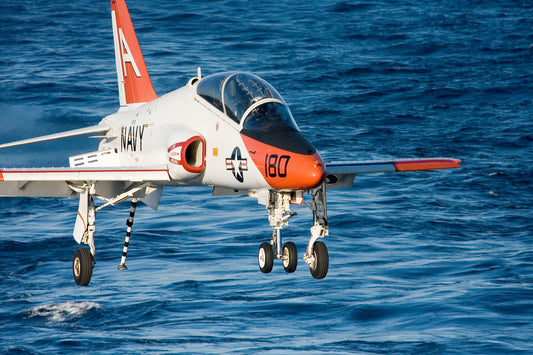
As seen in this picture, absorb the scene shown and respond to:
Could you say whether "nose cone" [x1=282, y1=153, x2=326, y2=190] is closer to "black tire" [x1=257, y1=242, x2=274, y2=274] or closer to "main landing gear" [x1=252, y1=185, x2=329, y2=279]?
"main landing gear" [x1=252, y1=185, x2=329, y2=279]

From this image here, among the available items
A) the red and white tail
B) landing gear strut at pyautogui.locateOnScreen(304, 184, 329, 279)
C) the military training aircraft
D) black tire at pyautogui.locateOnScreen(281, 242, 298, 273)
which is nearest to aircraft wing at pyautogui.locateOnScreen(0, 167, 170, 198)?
the military training aircraft

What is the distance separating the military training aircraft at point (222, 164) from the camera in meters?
21.3

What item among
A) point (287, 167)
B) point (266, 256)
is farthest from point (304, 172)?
point (266, 256)

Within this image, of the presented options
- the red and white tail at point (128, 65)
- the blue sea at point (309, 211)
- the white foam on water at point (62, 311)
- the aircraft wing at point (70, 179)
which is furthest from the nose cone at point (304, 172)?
the white foam on water at point (62, 311)

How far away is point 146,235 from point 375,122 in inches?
1226

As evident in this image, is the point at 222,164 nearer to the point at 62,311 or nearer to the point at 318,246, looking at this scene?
the point at 318,246

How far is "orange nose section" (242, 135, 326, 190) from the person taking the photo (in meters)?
20.3

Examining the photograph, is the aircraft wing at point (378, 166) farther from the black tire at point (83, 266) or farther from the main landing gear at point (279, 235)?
the black tire at point (83, 266)

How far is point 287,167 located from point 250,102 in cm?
276

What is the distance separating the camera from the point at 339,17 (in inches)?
5453

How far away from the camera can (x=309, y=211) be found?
8644cm

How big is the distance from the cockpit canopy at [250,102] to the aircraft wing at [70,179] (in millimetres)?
2725

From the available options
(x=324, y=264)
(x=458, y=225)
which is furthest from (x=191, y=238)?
(x=324, y=264)

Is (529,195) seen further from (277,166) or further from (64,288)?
(277,166)
